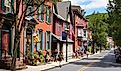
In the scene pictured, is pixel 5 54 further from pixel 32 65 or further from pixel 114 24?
pixel 114 24

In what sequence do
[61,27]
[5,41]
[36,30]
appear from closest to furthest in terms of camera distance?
[5,41]
[36,30]
[61,27]

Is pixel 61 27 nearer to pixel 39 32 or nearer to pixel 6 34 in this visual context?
pixel 39 32

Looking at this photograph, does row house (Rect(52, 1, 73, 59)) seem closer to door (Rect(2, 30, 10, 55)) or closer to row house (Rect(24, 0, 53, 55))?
row house (Rect(24, 0, 53, 55))

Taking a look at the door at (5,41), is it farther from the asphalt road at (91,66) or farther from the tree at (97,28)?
the tree at (97,28)

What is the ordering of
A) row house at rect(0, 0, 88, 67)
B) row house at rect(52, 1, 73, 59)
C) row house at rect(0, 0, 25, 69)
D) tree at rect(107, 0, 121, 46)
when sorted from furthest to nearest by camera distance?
row house at rect(52, 1, 73, 59)
tree at rect(107, 0, 121, 46)
row house at rect(0, 0, 88, 67)
row house at rect(0, 0, 25, 69)

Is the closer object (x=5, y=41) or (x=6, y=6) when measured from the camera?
(x=6, y=6)

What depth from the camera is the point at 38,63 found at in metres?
38.3

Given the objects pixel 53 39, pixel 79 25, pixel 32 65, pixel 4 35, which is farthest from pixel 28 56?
pixel 79 25

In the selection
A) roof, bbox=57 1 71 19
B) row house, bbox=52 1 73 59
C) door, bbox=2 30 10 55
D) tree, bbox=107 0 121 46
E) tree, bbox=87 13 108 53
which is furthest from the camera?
tree, bbox=87 13 108 53

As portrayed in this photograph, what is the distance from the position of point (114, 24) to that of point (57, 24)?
29.8ft

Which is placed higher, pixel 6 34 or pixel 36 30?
pixel 36 30

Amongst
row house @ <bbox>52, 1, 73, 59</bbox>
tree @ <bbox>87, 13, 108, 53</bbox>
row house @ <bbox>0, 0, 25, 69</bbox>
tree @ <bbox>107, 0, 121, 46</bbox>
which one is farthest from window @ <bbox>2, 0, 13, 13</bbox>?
tree @ <bbox>87, 13, 108, 53</bbox>

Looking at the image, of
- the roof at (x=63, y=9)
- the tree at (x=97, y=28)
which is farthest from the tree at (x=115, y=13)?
the tree at (x=97, y=28)

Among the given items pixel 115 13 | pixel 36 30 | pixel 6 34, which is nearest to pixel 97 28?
pixel 115 13
